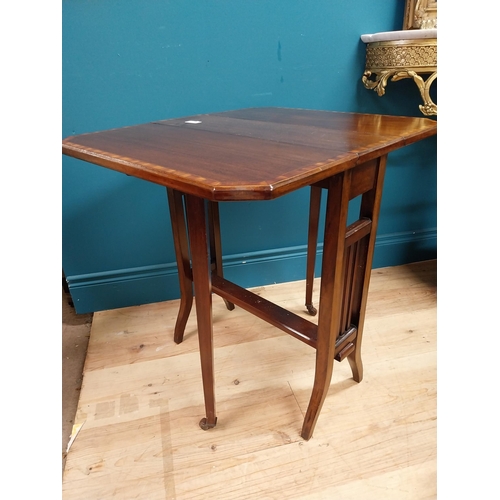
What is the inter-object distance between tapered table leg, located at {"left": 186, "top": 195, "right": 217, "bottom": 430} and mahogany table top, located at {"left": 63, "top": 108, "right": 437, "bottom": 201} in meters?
0.13

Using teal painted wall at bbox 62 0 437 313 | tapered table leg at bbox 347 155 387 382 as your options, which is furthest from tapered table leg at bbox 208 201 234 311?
tapered table leg at bbox 347 155 387 382

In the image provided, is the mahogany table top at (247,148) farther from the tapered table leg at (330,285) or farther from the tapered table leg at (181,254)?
the tapered table leg at (181,254)

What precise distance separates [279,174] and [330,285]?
38 centimetres

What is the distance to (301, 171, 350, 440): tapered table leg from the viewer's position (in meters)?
0.84

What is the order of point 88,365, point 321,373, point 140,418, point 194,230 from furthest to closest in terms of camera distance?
point 88,365 < point 140,418 < point 321,373 < point 194,230

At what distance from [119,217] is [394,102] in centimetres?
130

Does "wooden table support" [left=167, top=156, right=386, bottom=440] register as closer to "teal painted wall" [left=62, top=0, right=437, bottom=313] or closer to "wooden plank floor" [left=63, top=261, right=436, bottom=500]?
"wooden plank floor" [left=63, top=261, right=436, bottom=500]

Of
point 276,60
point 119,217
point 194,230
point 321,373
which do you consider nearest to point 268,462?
point 321,373

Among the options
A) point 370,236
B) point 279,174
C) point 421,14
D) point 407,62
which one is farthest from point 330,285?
point 421,14

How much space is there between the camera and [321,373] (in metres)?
1.07

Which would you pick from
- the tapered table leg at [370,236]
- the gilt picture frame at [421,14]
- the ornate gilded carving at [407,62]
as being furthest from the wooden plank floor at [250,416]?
the gilt picture frame at [421,14]

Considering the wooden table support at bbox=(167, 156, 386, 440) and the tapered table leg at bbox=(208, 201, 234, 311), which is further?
the tapered table leg at bbox=(208, 201, 234, 311)

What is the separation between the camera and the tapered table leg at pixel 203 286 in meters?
0.89

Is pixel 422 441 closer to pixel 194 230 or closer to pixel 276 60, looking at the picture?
pixel 194 230
